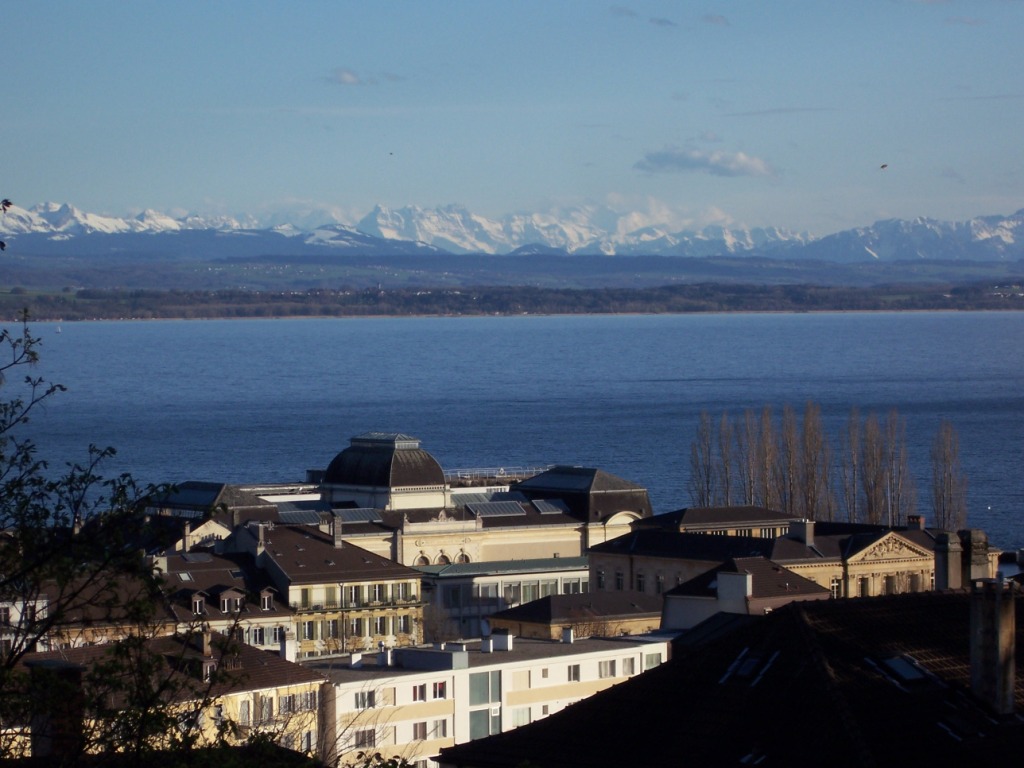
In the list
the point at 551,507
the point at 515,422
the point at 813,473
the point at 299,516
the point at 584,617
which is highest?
the point at 584,617

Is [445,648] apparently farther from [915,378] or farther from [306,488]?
[915,378]

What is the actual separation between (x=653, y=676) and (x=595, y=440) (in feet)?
350

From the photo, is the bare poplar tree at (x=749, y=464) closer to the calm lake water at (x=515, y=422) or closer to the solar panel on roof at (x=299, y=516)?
the calm lake water at (x=515, y=422)

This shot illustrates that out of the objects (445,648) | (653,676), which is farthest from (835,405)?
(653,676)

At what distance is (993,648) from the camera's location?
61.8 ft

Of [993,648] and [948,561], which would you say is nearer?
[993,648]

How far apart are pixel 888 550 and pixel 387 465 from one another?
2116 cm

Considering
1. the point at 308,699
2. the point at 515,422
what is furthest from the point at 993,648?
the point at 515,422

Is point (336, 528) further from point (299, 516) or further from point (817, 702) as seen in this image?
point (817, 702)

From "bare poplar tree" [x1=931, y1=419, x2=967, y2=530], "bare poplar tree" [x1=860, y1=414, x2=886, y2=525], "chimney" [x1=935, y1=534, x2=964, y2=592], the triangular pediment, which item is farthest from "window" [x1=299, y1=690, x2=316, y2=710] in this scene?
"bare poplar tree" [x1=860, y1=414, x2=886, y2=525]

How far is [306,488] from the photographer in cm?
7844

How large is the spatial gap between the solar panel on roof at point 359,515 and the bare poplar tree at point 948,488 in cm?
2053

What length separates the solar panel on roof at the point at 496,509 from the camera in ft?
236

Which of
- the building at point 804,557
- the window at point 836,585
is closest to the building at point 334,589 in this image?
the building at point 804,557
